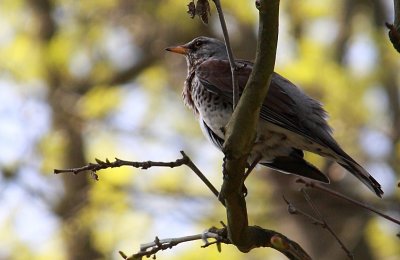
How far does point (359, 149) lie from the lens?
8461 millimetres

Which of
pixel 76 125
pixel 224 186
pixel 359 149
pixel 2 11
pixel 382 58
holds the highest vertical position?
pixel 2 11

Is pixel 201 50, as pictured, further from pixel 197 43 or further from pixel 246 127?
pixel 246 127

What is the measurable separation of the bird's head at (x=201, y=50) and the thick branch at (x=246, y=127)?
2727mm

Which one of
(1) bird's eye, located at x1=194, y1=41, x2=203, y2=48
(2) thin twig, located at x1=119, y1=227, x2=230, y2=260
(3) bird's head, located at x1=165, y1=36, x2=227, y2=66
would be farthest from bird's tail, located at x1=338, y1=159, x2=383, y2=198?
(1) bird's eye, located at x1=194, y1=41, x2=203, y2=48

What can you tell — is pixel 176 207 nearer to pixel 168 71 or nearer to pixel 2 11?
pixel 168 71

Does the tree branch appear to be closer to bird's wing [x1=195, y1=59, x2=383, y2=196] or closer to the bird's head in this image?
bird's wing [x1=195, y1=59, x2=383, y2=196]

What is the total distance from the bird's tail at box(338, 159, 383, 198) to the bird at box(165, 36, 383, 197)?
0.09 ft

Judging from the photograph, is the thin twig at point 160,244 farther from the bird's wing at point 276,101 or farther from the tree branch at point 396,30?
the bird's wing at point 276,101

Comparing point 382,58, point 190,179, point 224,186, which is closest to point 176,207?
point 190,179

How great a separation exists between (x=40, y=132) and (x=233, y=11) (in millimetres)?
3000

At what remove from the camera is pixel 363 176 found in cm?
433

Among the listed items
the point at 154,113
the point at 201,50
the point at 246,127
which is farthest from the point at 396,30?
the point at 154,113

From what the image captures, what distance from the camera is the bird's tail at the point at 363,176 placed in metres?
4.18

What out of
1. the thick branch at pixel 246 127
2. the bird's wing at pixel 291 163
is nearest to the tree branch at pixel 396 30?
the thick branch at pixel 246 127
